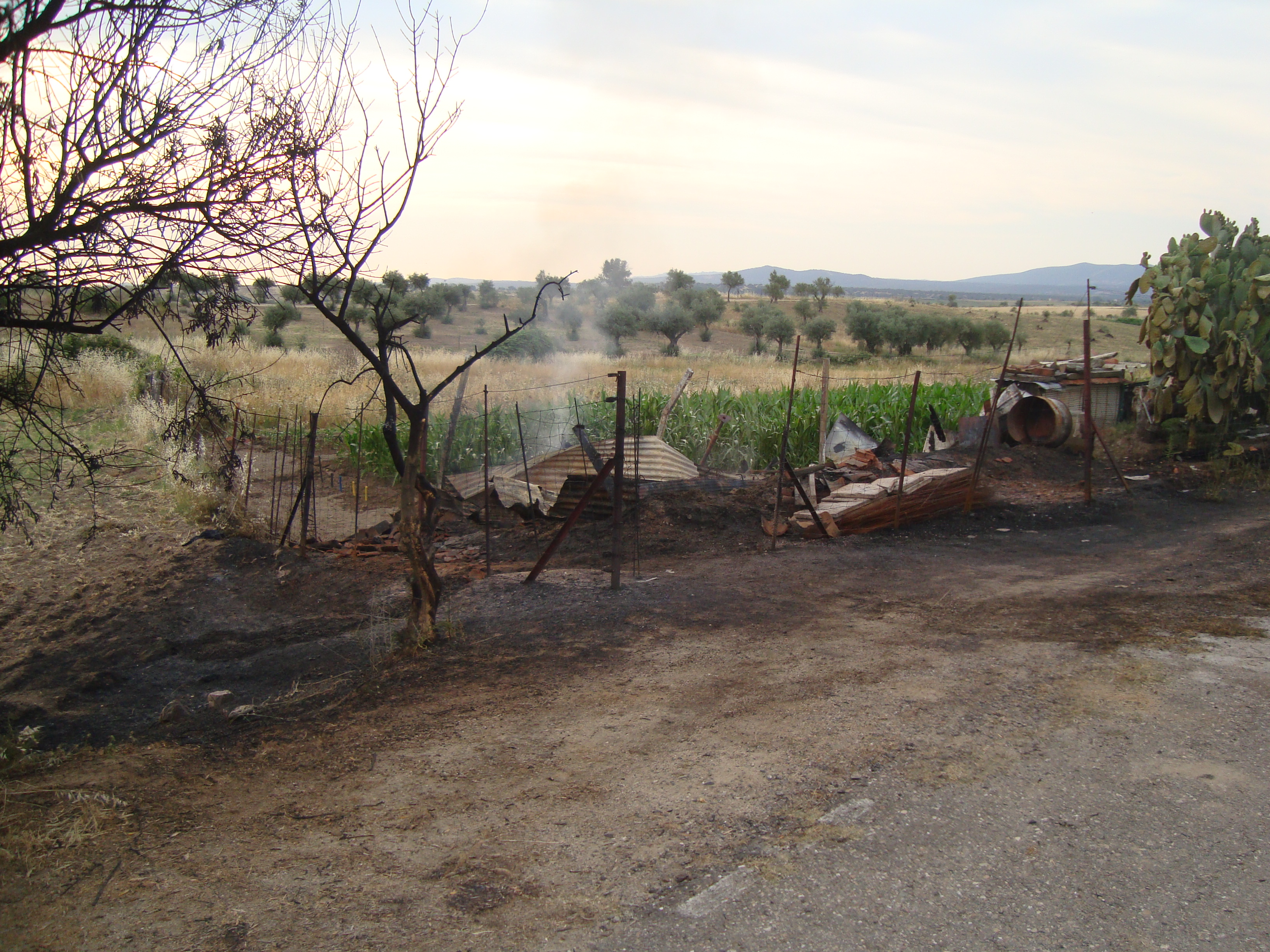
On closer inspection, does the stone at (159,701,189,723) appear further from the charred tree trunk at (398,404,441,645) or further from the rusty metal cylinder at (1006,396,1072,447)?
the rusty metal cylinder at (1006,396,1072,447)

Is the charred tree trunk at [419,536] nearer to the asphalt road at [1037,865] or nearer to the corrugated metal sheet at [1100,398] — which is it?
the asphalt road at [1037,865]

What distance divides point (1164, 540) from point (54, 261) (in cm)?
998

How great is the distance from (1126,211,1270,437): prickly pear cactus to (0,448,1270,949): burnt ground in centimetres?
389

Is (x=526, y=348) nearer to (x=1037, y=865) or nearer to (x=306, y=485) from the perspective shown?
(x=306, y=485)

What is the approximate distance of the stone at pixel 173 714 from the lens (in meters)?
5.14

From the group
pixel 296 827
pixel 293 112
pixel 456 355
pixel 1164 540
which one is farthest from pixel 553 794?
pixel 456 355

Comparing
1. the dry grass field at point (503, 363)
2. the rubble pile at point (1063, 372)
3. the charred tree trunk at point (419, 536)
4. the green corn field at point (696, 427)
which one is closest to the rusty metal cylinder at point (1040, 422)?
the rubble pile at point (1063, 372)

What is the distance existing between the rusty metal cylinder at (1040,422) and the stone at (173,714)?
12926mm

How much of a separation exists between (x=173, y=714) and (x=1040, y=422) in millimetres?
13863

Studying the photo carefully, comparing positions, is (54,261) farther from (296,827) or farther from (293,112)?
(296,827)

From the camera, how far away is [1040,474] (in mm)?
12602

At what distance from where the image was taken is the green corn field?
13477 mm

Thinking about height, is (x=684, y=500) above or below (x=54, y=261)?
below

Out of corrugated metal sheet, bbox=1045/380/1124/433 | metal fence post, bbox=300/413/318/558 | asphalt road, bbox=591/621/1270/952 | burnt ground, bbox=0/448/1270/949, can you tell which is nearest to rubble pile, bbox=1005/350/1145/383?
corrugated metal sheet, bbox=1045/380/1124/433
